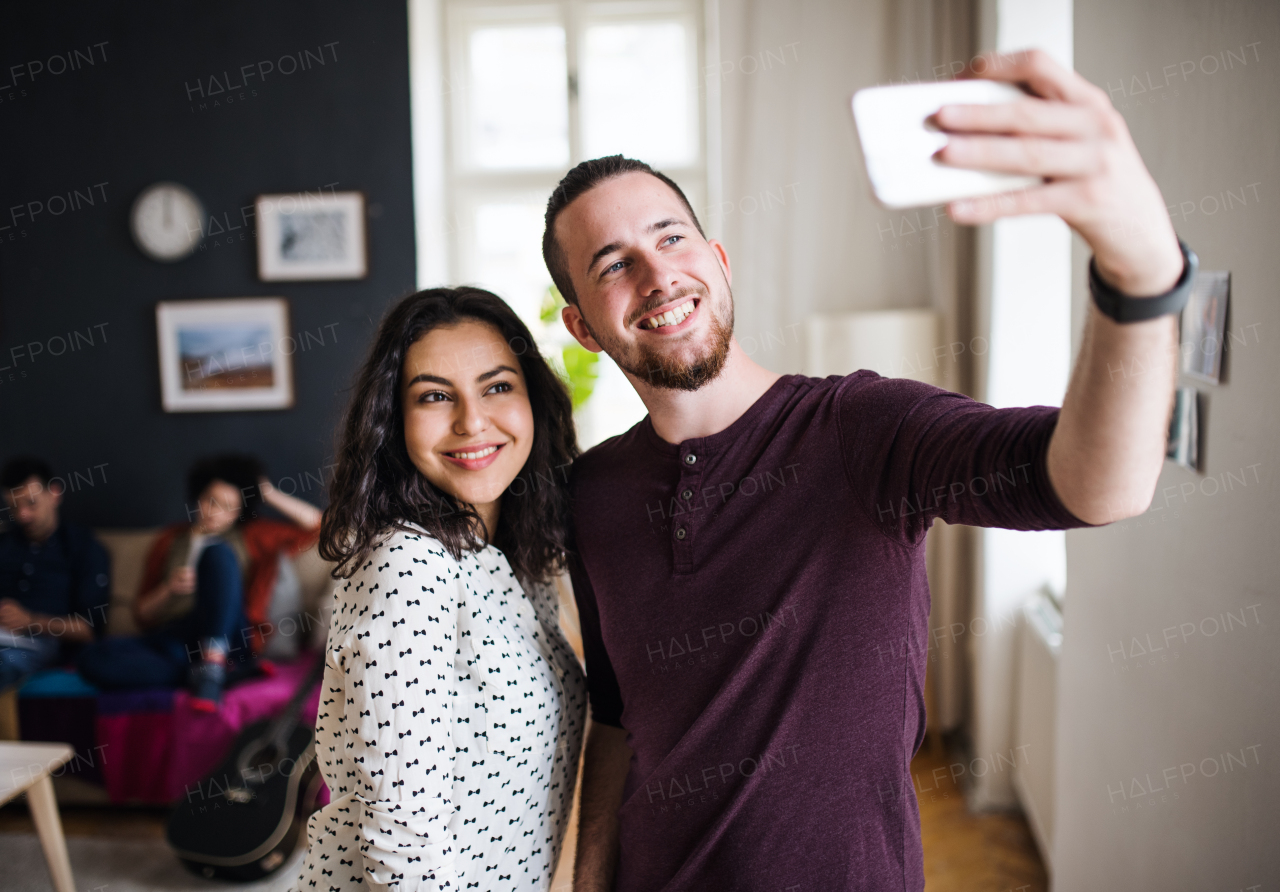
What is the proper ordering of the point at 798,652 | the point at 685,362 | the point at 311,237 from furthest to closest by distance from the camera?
the point at 311,237 → the point at 685,362 → the point at 798,652

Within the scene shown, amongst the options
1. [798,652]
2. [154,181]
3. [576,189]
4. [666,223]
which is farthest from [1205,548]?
[154,181]

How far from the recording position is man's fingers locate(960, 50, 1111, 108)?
1.69ft

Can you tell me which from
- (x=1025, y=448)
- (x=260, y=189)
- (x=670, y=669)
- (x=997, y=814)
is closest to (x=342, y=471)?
(x=670, y=669)

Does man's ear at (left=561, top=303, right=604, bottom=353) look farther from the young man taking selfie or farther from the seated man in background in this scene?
the seated man in background

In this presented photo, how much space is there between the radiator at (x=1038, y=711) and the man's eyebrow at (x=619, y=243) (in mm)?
1826

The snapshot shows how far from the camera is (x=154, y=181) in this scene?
4.02 metres

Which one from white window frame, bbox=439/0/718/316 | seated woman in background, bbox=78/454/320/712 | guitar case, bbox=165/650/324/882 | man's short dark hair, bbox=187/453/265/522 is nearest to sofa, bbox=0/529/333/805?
seated woman in background, bbox=78/454/320/712

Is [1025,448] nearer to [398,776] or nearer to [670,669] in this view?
[670,669]

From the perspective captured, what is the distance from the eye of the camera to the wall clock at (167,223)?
4000 millimetres

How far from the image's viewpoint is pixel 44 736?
3.04m

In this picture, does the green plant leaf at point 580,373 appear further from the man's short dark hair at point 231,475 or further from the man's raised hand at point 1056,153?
the man's raised hand at point 1056,153

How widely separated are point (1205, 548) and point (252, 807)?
2652 mm

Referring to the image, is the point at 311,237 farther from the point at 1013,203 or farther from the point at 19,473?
the point at 1013,203

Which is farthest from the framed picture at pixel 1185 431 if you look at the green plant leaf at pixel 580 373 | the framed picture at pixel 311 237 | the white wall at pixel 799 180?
the framed picture at pixel 311 237
